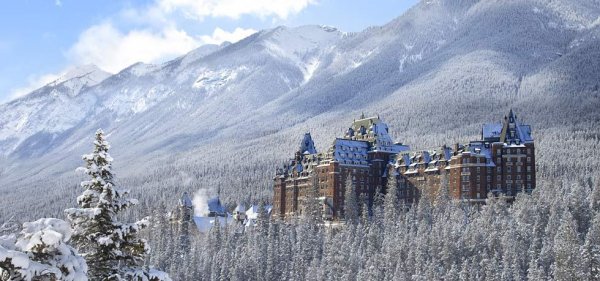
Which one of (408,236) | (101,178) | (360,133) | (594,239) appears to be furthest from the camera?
(360,133)

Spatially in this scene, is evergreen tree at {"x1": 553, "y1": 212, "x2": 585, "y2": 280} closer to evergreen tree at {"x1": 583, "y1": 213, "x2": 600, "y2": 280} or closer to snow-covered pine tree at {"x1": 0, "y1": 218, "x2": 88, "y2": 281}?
evergreen tree at {"x1": 583, "y1": 213, "x2": 600, "y2": 280}

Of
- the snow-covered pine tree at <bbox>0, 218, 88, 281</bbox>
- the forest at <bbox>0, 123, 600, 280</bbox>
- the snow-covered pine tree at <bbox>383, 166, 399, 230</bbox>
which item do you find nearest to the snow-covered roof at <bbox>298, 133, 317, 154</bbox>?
the forest at <bbox>0, 123, 600, 280</bbox>

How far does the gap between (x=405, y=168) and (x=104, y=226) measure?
Result: 13125 cm

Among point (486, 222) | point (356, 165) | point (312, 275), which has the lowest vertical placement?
point (312, 275)

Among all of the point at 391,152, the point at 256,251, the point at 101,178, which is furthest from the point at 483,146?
the point at 101,178

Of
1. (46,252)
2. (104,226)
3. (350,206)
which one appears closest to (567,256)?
(350,206)

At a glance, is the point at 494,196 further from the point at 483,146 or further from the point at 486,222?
the point at 486,222

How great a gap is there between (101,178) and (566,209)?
99.2 meters

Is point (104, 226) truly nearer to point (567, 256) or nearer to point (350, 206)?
point (567, 256)

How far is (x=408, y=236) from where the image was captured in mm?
118938

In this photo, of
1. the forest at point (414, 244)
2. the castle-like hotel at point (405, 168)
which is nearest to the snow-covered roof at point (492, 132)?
the castle-like hotel at point (405, 168)

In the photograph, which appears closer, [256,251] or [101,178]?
[101,178]

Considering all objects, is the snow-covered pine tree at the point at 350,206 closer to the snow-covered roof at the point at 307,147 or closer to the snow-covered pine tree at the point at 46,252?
the snow-covered roof at the point at 307,147

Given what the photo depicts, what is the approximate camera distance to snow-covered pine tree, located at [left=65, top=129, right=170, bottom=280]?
2036 cm
